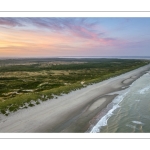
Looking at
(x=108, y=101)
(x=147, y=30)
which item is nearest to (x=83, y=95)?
(x=108, y=101)

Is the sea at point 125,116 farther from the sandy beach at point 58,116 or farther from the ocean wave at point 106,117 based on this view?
the sandy beach at point 58,116

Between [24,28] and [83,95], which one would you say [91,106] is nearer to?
[83,95]

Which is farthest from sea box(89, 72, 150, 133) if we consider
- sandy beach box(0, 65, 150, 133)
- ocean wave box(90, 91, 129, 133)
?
sandy beach box(0, 65, 150, 133)

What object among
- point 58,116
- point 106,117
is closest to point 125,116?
point 106,117

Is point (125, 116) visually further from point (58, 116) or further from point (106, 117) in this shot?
point (58, 116)

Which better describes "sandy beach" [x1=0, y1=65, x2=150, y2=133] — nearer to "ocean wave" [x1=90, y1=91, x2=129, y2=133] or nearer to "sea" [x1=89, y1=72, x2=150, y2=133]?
"ocean wave" [x1=90, y1=91, x2=129, y2=133]

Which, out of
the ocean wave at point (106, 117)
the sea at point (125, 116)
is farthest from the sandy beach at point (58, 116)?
the sea at point (125, 116)
